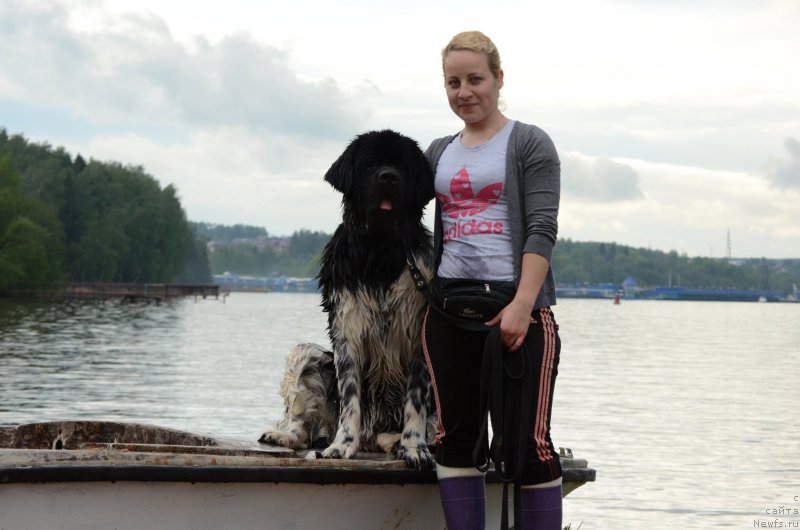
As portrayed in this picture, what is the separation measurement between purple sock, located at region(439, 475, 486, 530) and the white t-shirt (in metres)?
0.86

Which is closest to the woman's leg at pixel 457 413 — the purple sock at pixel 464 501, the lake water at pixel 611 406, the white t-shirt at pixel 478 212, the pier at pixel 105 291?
the purple sock at pixel 464 501

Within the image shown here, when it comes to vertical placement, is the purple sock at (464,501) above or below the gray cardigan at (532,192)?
below

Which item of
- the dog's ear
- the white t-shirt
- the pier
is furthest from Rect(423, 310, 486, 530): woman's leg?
the pier

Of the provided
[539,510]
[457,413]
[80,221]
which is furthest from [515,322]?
[80,221]

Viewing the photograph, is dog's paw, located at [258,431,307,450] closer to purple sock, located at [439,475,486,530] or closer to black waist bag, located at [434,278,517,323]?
purple sock, located at [439,475,486,530]

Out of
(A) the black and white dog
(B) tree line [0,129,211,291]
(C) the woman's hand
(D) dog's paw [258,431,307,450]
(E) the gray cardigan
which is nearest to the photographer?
(C) the woman's hand

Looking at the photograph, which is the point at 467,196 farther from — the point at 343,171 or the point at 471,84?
the point at 343,171

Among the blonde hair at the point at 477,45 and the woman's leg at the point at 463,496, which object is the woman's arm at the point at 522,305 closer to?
the woman's leg at the point at 463,496

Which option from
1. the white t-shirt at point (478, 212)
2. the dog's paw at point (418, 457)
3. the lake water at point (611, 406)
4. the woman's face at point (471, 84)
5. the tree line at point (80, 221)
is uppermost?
the tree line at point (80, 221)

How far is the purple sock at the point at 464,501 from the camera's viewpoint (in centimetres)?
462

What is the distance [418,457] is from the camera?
16.7 ft

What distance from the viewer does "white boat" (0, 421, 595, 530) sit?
4.43m

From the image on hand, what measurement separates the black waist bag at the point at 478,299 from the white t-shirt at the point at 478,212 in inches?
1.5

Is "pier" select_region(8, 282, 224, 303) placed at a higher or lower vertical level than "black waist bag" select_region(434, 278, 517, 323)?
lower
